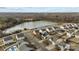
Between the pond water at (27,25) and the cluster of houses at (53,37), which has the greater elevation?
the pond water at (27,25)

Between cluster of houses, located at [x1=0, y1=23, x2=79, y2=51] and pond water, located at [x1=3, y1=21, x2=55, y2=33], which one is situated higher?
pond water, located at [x1=3, y1=21, x2=55, y2=33]

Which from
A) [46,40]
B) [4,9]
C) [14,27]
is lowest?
[46,40]

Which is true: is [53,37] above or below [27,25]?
below
